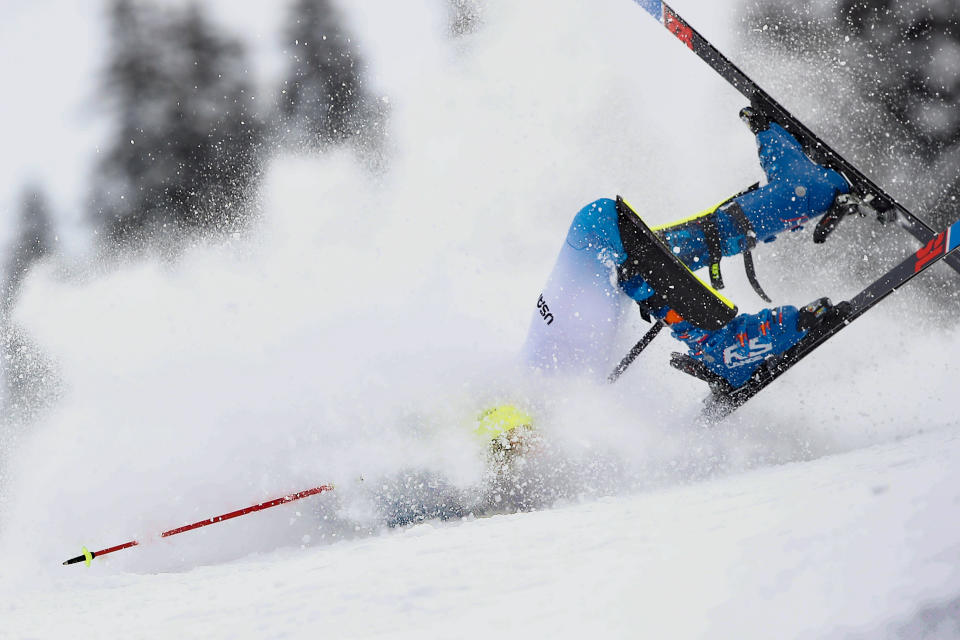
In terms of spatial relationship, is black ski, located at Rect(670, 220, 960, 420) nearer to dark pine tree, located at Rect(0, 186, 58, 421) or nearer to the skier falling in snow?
the skier falling in snow

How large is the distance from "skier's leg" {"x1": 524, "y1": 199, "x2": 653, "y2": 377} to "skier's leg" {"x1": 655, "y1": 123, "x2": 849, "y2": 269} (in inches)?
14.6

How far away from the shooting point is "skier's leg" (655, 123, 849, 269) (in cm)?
270

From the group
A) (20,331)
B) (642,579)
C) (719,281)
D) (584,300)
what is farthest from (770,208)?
(20,331)

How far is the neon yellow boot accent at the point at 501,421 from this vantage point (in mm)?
3145

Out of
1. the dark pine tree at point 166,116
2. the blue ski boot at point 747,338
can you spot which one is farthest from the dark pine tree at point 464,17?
the blue ski boot at point 747,338

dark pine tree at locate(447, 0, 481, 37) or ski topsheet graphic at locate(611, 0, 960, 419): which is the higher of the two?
dark pine tree at locate(447, 0, 481, 37)

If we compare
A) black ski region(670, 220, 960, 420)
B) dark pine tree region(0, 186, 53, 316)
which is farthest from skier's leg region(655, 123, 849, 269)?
dark pine tree region(0, 186, 53, 316)

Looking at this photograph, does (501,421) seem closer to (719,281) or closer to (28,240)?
(719,281)

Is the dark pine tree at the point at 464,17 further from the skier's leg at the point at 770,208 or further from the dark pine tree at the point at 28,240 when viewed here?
the dark pine tree at the point at 28,240

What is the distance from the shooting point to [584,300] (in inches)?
106

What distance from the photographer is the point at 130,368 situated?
525 centimetres

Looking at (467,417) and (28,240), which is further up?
(28,240)

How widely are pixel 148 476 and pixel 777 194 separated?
11.9ft

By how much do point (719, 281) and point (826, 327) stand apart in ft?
1.45
